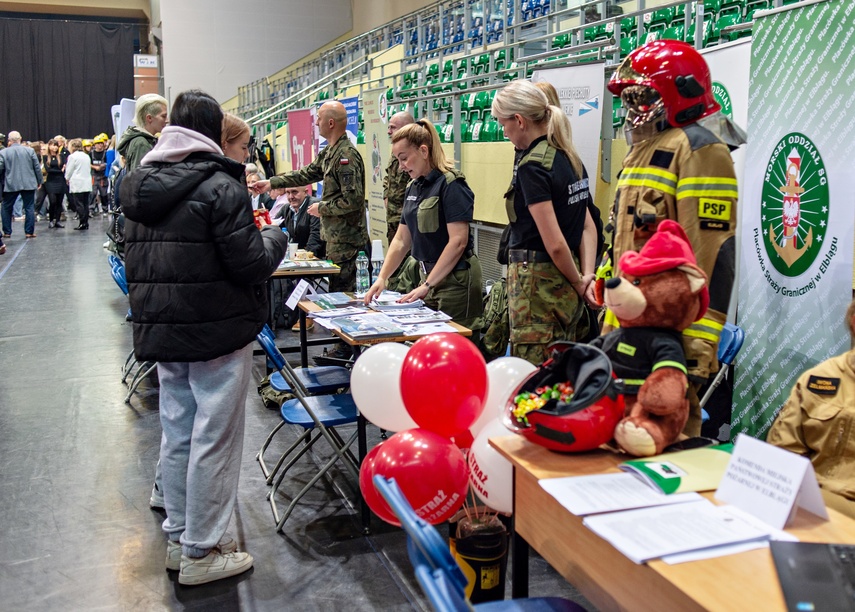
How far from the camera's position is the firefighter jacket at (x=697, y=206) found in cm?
178

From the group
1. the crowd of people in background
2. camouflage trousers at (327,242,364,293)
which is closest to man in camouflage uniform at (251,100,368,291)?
camouflage trousers at (327,242,364,293)

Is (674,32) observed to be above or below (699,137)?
above

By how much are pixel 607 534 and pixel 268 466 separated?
2819mm

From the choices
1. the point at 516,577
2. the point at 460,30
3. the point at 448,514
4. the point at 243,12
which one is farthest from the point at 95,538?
the point at 243,12

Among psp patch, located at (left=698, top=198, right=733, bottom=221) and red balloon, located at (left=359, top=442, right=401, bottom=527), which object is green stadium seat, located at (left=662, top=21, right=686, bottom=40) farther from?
red balloon, located at (left=359, top=442, right=401, bottom=527)

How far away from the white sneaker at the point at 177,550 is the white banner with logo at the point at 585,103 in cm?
240

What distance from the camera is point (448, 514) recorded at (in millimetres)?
2156

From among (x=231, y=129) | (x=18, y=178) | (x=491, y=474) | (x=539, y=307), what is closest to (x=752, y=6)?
(x=539, y=307)

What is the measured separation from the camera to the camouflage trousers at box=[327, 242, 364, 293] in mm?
5387

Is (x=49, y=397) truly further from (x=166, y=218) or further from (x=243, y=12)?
(x=243, y=12)

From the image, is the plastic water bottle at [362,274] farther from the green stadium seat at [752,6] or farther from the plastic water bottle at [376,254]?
the green stadium seat at [752,6]

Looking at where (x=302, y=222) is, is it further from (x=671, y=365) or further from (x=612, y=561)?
(x=612, y=561)

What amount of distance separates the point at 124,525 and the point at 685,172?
2.60 meters

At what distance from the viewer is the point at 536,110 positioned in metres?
2.85
